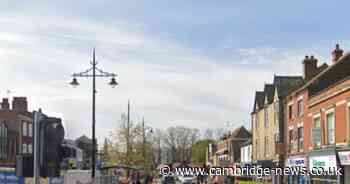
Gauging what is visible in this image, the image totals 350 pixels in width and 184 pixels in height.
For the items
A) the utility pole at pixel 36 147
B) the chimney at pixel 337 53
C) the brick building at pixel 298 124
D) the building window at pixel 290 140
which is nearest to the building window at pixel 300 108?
the brick building at pixel 298 124

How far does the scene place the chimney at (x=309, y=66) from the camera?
188 feet

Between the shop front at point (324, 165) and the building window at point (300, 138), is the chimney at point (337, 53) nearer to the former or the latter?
the building window at point (300, 138)

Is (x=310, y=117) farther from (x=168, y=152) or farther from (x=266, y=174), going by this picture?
(x=168, y=152)

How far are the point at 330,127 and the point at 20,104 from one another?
54.6 meters

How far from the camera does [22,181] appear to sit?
1828 centimetres

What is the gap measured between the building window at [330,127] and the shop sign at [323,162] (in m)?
1.06

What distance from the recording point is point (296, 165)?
5075 cm

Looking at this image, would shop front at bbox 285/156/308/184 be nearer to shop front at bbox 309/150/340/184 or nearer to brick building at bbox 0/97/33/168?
shop front at bbox 309/150/340/184

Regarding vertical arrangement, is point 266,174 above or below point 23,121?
below

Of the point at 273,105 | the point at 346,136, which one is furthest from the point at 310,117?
the point at 273,105

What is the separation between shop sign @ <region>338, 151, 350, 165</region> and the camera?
35791 millimetres

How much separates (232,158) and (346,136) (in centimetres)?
7706

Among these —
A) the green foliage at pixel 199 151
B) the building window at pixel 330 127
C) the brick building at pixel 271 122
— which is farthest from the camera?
the green foliage at pixel 199 151

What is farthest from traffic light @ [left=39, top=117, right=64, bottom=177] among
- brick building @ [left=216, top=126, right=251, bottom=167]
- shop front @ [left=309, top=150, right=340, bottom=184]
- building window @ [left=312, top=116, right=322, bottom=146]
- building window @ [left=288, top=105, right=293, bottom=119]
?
brick building @ [left=216, top=126, right=251, bottom=167]
